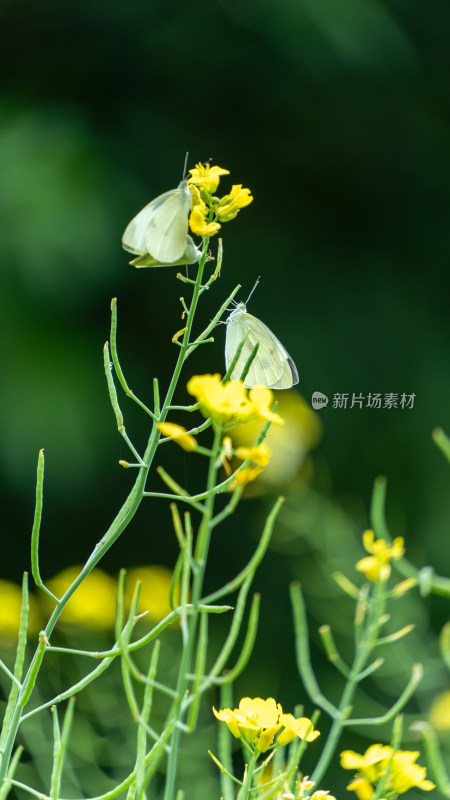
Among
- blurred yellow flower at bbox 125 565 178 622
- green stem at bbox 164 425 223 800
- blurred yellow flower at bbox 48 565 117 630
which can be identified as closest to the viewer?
green stem at bbox 164 425 223 800

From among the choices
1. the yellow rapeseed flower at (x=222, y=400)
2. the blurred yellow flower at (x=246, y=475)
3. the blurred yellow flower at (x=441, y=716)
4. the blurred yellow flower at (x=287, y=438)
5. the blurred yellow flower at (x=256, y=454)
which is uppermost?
the yellow rapeseed flower at (x=222, y=400)

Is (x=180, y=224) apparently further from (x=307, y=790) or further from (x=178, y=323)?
(x=178, y=323)

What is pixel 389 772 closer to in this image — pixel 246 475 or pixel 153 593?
pixel 246 475

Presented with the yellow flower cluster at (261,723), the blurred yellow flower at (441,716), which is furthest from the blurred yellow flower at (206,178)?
the blurred yellow flower at (441,716)

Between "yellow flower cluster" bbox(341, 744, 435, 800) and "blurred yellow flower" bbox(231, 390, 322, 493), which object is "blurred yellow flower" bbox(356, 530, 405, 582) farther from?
"blurred yellow flower" bbox(231, 390, 322, 493)

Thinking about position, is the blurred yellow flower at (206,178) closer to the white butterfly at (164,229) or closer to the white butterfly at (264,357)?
the white butterfly at (164,229)

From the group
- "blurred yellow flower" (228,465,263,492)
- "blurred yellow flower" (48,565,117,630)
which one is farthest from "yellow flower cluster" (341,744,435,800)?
"blurred yellow flower" (48,565,117,630)
